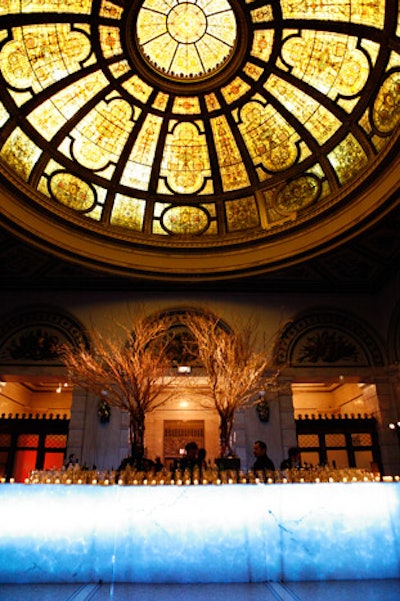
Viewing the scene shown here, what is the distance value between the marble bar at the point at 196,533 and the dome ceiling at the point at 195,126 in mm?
7744

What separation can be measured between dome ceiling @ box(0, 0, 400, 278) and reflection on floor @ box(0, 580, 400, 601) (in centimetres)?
842

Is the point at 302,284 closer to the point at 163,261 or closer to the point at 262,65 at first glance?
the point at 163,261

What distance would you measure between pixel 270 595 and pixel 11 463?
10339 mm

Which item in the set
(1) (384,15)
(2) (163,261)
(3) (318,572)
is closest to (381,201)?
(1) (384,15)

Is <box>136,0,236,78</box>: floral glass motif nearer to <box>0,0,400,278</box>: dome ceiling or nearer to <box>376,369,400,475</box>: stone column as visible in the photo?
<box>0,0,400,278</box>: dome ceiling

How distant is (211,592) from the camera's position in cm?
436

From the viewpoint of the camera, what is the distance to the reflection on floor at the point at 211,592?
414cm

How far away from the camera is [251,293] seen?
13.8 m

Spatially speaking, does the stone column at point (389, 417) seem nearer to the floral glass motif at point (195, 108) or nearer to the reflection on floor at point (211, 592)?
the floral glass motif at point (195, 108)

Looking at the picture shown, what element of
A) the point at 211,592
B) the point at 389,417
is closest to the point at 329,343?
the point at 389,417

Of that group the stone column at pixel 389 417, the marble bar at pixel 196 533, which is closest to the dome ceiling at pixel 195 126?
the stone column at pixel 389 417

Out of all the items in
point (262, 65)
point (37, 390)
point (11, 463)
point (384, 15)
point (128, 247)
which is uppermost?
point (262, 65)

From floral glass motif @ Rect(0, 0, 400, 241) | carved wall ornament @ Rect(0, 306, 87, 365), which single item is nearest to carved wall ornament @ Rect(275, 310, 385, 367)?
floral glass motif @ Rect(0, 0, 400, 241)

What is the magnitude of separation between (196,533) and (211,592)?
584mm
